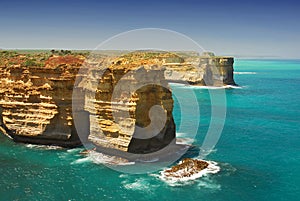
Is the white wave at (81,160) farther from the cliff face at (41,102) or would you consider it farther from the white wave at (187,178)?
the white wave at (187,178)

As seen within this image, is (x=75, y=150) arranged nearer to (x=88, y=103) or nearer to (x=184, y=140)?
(x=88, y=103)

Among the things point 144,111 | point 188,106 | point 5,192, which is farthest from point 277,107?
point 5,192

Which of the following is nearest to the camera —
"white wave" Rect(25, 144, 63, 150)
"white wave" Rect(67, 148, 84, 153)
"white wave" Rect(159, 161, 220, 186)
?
"white wave" Rect(159, 161, 220, 186)

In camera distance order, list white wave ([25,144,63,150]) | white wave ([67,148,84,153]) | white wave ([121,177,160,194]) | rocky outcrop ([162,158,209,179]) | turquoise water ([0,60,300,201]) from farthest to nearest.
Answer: white wave ([25,144,63,150]) < white wave ([67,148,84,153]) < rocky outcrop ([162,158,209,179]) < white wave ([121,177,160,194]) < turquoise water ([0,60,300,201])

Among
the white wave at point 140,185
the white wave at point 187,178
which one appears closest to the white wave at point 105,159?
the white wave at point 140,185

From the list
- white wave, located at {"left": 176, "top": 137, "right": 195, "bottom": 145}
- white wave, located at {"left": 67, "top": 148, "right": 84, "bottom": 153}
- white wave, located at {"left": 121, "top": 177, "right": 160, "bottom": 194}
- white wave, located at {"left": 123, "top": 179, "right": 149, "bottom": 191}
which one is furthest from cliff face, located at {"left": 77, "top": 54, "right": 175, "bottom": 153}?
white wave, located at {"left": 123, "top": 179, "right": 149, "bottom": 191}

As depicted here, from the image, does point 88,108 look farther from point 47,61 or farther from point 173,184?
point 173,184

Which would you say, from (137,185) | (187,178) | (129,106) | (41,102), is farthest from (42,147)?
(187,178)

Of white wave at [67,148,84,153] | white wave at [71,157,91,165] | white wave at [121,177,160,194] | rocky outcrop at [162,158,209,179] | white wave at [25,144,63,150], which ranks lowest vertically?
white wave at [121,177,160,194]

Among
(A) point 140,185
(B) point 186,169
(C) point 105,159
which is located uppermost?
(C) point 105,159

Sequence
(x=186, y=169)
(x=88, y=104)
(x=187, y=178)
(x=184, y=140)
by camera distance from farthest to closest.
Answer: (x=184, y=140), (x=88, y=104), (x=186, y=169), (x=187, y=178)

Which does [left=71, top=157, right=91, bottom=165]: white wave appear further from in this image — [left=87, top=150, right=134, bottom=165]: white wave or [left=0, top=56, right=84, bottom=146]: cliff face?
[left=0, top=56, right=84, bottom=146]: cliff face
